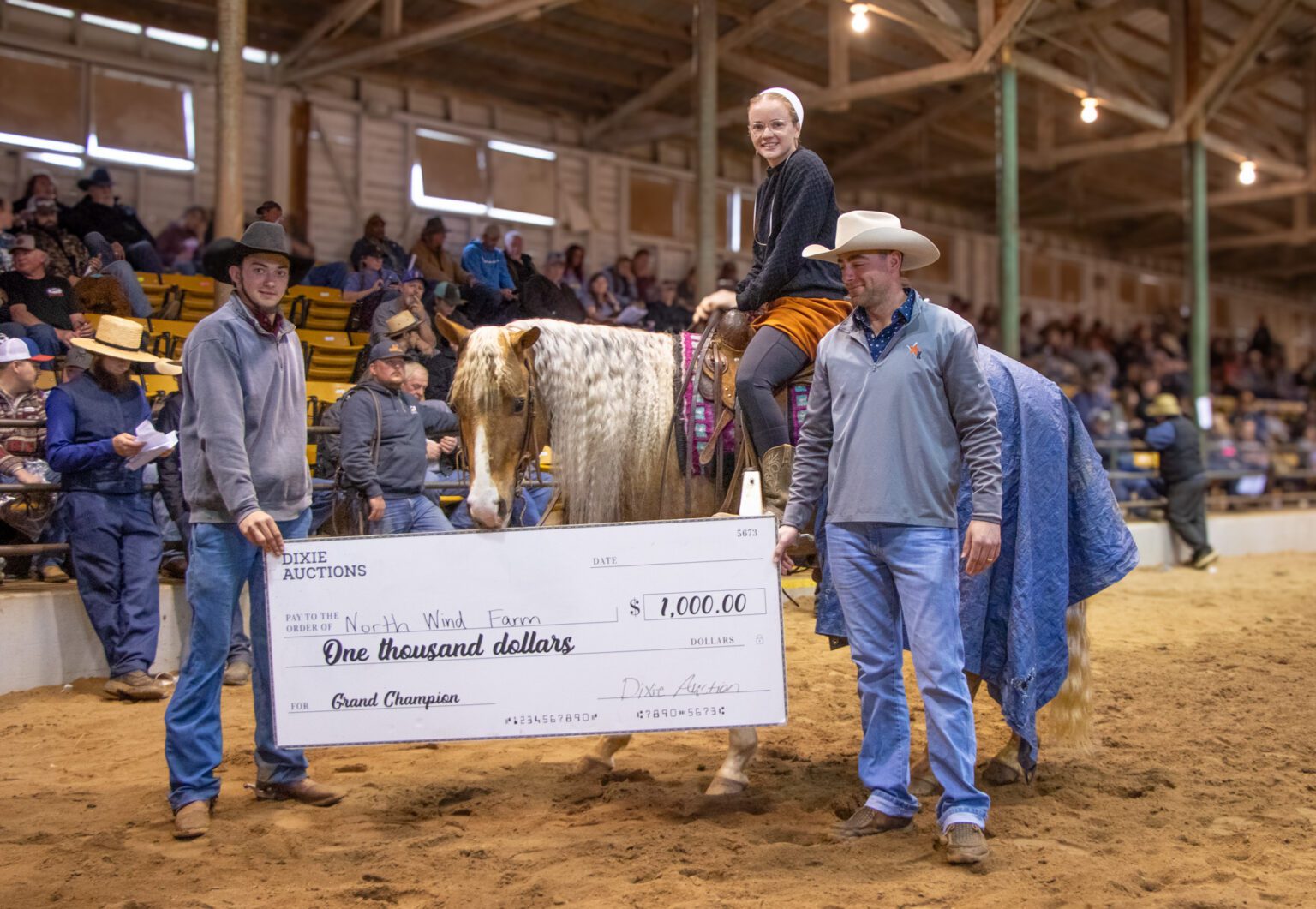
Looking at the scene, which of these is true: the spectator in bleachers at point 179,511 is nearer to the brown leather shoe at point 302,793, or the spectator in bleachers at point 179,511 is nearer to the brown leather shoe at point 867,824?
the brown leather shoe at point 302,793

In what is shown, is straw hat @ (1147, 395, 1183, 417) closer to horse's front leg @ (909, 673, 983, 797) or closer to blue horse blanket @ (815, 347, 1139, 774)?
blue horse blanket @ (815, 347, 1139, 774)

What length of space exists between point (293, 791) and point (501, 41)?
41.9 feet

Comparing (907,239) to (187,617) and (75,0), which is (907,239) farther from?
(75,0)

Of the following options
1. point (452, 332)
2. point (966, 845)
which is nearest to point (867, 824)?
point (966, 845)

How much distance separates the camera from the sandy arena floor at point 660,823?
134 inches

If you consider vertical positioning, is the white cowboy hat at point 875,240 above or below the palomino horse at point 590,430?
above

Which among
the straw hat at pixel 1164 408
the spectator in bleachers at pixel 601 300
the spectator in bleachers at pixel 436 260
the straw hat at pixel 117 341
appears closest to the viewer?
the straw hat at pixel 117 341

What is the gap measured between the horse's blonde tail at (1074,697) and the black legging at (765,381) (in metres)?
1.44

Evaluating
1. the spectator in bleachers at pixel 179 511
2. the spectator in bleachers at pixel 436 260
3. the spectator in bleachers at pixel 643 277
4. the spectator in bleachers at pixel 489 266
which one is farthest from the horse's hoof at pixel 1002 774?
the spectator in bleachers at pixel 643 277

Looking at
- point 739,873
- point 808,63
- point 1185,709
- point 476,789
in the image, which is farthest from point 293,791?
point 808,63

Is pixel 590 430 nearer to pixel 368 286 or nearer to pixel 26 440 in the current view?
pixel 26 440

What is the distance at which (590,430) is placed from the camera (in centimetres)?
439

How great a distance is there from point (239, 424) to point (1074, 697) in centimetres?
336

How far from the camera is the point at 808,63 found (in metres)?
16.8
